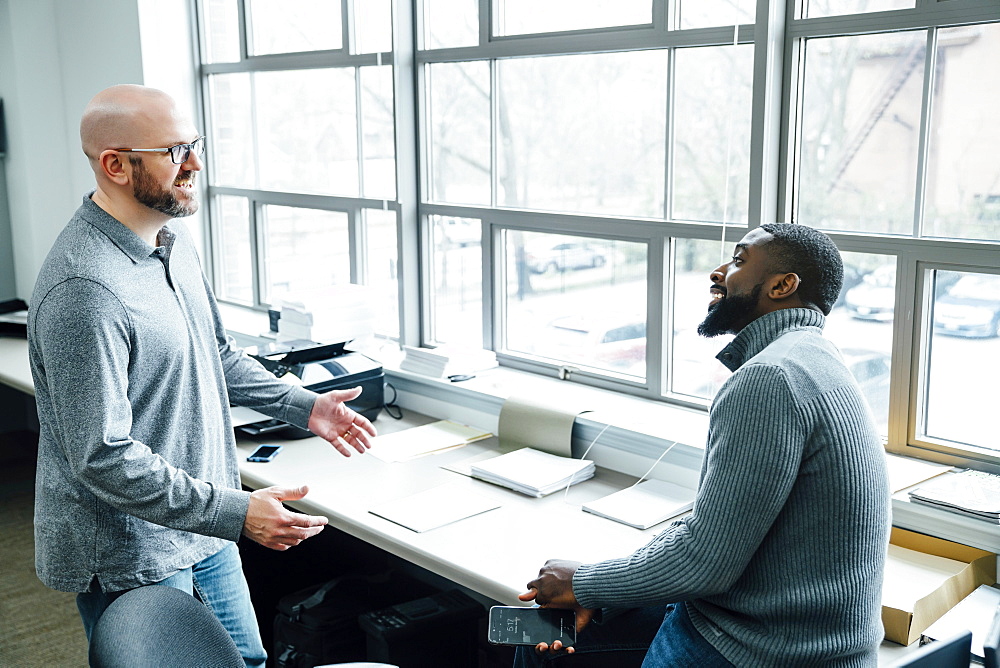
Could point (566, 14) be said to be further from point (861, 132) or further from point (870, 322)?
point (870, 322)

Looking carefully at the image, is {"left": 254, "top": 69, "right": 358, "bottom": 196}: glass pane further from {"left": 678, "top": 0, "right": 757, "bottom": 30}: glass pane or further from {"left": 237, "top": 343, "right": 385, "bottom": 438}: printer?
{"left": 678, "top": 0, "right": 757, "bottom": 30}: glass pane

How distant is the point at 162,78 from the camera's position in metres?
4.24

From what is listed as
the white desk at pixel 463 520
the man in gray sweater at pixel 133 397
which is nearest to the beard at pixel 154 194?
the man in gray sweater at pixel 133 397

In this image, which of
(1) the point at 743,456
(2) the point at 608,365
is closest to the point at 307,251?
(2) the point at 608,365

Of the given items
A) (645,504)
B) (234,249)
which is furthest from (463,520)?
(234,249)

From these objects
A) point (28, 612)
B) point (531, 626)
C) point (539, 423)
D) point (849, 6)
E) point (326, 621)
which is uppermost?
point (849, 6)

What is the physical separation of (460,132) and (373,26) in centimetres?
56

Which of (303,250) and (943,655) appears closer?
(943,655)

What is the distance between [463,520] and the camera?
7.55 ft

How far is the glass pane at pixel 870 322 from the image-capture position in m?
2.36

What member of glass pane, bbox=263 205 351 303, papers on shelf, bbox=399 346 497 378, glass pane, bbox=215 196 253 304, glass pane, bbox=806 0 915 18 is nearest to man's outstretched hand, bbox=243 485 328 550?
papers on shelf, bbox=399 346 497 378

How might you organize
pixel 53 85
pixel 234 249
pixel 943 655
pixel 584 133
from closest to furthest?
pixel 943 655
pixel 584 133
pixel 234 249
pixel 53 85

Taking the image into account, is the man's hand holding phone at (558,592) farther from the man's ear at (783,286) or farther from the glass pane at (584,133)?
the glass pane at (584,133)

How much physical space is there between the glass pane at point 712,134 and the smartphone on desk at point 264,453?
1353 millimetres
